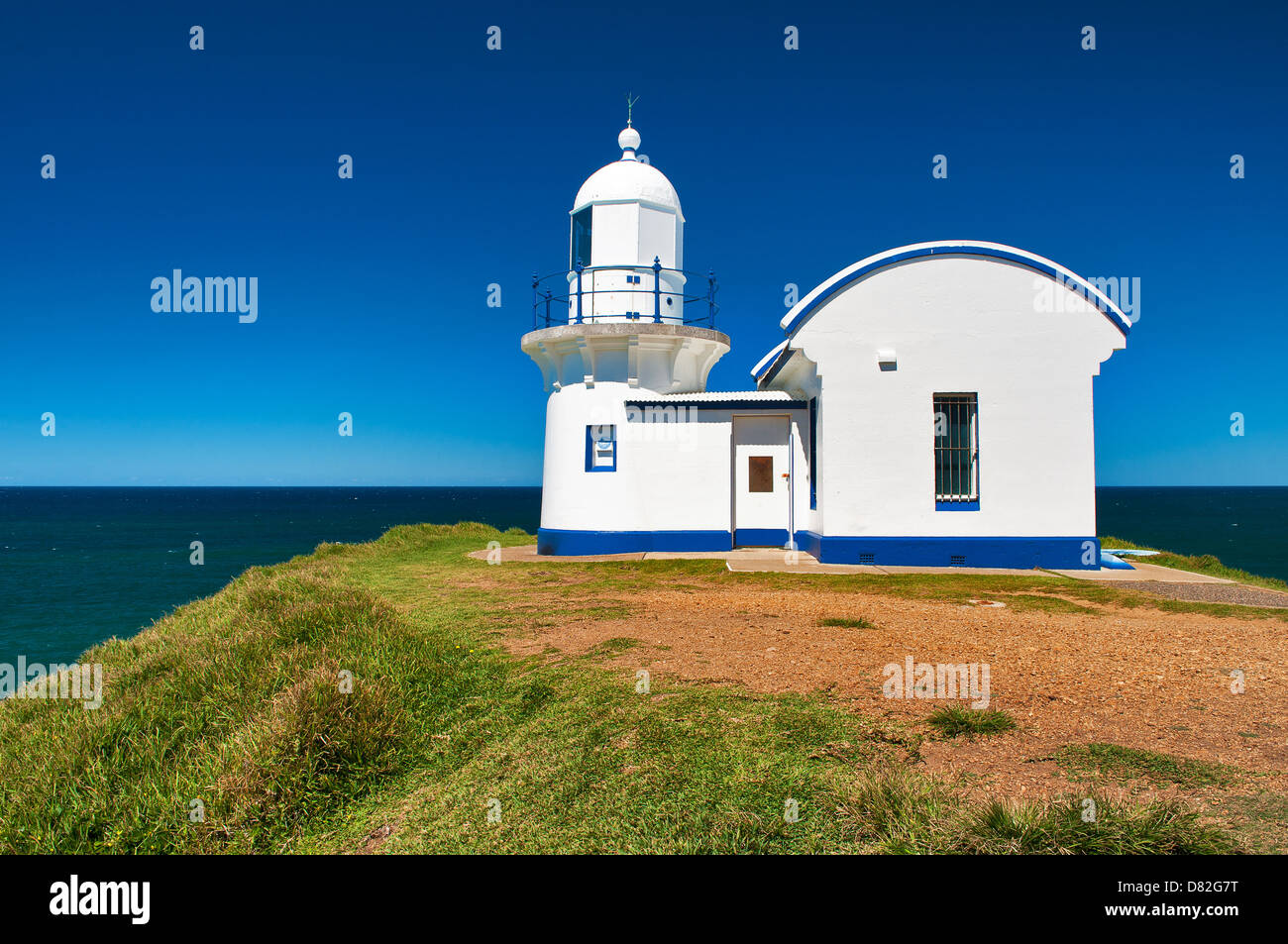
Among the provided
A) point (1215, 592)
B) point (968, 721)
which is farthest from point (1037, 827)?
point (1215, 592)

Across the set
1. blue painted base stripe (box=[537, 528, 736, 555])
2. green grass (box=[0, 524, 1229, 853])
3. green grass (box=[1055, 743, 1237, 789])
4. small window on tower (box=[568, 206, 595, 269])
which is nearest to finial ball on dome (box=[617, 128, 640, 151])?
small window on tower (box=[568, 206, 595, 269])

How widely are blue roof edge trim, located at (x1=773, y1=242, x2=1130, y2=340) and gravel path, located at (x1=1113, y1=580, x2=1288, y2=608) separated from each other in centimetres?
516

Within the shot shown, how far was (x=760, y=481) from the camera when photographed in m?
16.9

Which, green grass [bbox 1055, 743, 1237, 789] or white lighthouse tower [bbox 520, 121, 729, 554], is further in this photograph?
white lighthouse tower [bbox 520, 121, 729, 554]

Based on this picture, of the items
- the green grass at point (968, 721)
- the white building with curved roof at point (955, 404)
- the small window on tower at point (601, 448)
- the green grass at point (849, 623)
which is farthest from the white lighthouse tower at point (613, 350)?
the green grass at point (968, 721)

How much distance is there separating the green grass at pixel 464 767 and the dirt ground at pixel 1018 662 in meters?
0.47

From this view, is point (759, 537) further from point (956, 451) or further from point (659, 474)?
point (956, 451)

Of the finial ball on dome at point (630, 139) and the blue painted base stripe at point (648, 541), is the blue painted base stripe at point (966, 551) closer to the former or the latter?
the blue painted base stripe at point (648, 541)

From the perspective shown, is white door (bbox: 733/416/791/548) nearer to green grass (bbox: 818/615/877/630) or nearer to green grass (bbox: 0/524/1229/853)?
green grass (bbox: 818/615/877/630)

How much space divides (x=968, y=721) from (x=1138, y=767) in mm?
984

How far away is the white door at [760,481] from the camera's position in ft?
54.7

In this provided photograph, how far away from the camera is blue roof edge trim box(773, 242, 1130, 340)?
13703 millimetres

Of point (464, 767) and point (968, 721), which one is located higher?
point (968, 721)
